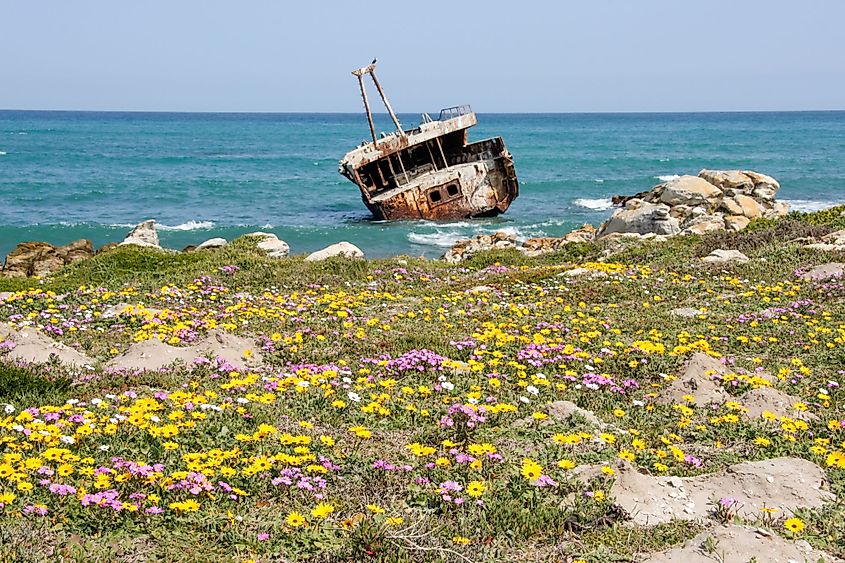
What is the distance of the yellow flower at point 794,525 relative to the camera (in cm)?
634

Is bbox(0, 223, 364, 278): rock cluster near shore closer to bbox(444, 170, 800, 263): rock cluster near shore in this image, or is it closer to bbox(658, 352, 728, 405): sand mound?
bbox(444, 170, 800, 263): rock cluster near shore

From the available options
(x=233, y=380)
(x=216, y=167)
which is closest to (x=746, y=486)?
(x=233, y=380)

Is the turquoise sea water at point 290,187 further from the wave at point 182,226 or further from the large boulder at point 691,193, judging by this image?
the large boulder at point 691,193

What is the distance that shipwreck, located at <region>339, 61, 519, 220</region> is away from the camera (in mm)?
41656

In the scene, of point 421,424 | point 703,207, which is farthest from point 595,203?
point 421,424

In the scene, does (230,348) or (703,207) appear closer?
(230,348)

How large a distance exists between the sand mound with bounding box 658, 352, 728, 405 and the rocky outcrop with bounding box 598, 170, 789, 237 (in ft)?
54.6

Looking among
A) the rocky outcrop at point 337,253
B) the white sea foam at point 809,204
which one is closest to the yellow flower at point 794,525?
the rocky outcrop at point 337,253

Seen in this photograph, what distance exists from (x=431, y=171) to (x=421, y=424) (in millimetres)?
36226

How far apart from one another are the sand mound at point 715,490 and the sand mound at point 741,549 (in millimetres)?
624

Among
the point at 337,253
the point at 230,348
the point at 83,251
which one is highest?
the point at 230,348

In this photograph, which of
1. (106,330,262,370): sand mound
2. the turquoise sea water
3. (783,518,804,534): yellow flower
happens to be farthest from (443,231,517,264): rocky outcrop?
(783,518,804,534): yellow flower

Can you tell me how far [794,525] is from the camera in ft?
→ 20.9

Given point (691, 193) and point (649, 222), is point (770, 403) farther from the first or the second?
point (691, 193)
